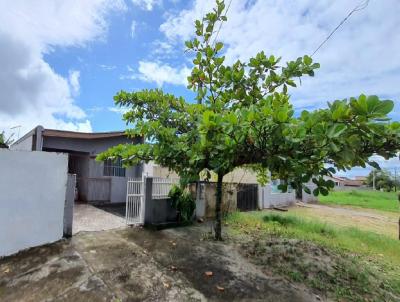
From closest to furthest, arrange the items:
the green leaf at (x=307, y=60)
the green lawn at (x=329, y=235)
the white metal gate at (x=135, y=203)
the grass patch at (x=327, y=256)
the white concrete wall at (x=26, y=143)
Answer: the grass patch at (x=327, y=256)
the green leaf at (x=307, y=60)
the green lawn at (x=329, y=235)
the white metal gate at (x=135, y=203)
the white concrete wall at (x=26, y=143)

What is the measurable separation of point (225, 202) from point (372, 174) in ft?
149

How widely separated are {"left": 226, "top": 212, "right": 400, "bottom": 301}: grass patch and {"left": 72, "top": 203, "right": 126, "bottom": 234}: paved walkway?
359 cm

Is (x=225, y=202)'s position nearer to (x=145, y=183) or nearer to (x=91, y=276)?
(x=145, y=183)

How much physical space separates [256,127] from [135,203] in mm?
5457

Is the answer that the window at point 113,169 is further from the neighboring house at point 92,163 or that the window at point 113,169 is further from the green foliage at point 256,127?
the green foliage at point 256,127

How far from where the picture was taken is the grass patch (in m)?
4.50

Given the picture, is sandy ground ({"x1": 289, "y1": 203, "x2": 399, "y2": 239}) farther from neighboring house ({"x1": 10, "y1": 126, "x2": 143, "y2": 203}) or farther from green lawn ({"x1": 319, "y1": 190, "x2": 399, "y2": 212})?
neighboring house ({"x1": 10, "y1": 126, "x2": 143, "y2": 203})

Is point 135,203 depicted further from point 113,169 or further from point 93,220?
point 113,169

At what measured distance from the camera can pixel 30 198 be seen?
5305 mm

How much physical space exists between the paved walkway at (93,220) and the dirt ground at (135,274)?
880 millimetres

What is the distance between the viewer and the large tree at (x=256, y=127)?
8.89ft

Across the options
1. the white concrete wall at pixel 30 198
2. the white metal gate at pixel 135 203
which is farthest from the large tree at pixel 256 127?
the white metal gate at pixel 135 203

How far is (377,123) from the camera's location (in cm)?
256

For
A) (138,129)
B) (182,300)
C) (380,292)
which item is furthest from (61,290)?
(380,292)
